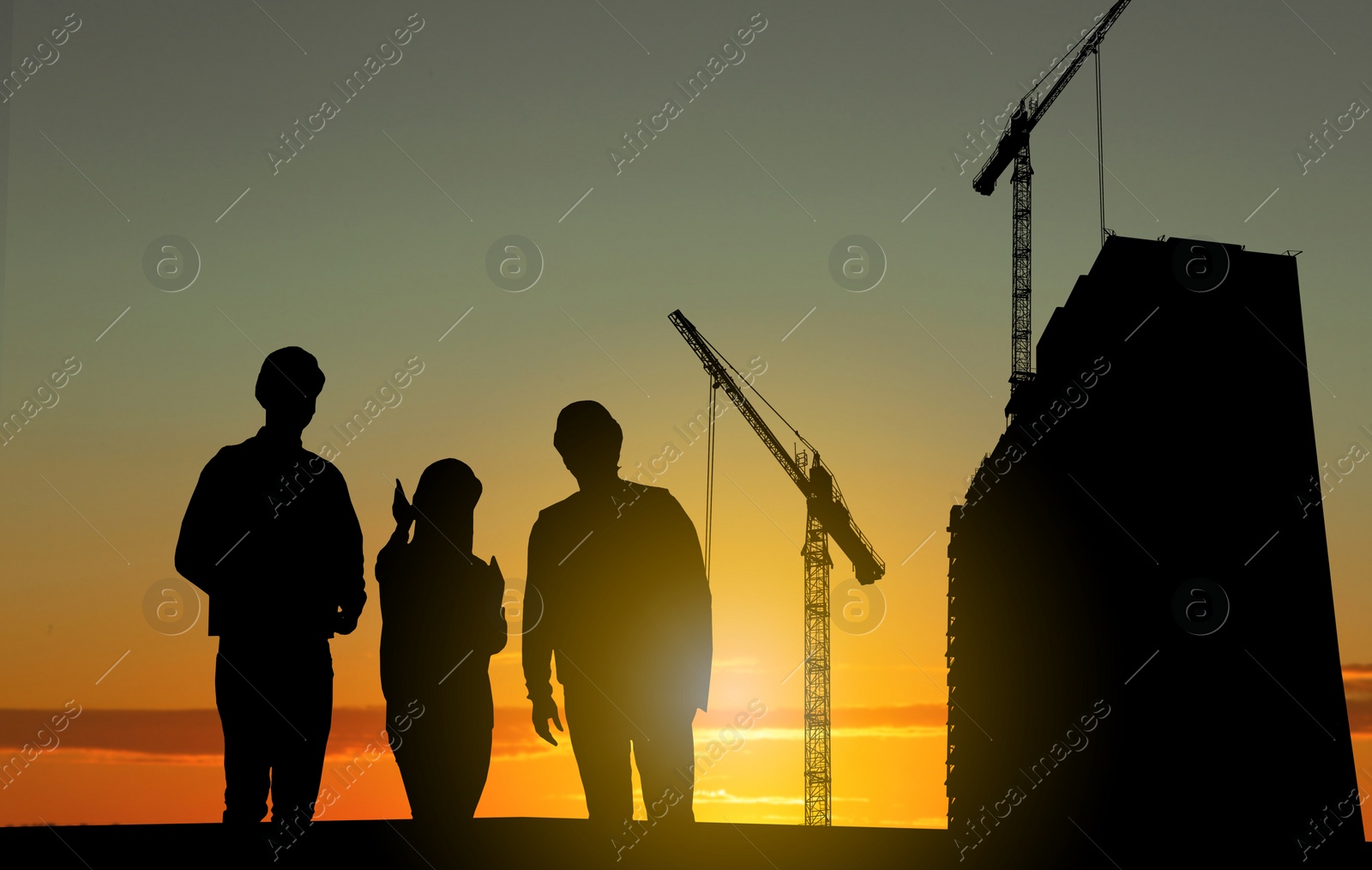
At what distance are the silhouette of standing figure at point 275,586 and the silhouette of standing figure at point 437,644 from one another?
103cm

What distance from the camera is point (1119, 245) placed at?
23.3 m

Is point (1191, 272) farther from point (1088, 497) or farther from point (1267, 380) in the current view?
point (1088, 497)

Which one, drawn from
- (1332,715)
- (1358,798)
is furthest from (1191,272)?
(1358,798)

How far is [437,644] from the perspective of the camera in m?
6.38

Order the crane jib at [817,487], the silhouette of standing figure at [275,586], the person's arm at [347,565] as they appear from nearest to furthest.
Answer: the silhouette of standing figure at [275,586]
the person's arm at [347,565]
the crane jib at [817,487]

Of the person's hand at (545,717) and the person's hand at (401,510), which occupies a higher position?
the person's hand at (401,510)

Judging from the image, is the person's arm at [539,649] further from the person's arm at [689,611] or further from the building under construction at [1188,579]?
the building under construction at [1188,579]

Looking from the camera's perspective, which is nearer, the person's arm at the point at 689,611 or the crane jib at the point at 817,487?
the person's arm at the point at 689,611

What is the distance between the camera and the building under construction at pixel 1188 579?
20.6 meters

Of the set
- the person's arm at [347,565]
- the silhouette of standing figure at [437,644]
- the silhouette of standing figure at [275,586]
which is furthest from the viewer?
the silhouette of standing figure at [437,644]

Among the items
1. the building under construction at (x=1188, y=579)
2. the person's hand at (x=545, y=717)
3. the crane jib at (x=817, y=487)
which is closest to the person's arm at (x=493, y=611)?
the person's hand at (x=545, y=717)

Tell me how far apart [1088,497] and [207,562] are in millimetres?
19692

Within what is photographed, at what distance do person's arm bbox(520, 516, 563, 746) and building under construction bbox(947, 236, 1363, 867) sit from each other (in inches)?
615

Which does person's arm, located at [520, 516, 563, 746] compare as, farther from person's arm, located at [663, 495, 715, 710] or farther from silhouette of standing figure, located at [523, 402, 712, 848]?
person's arm, located at [663, 495, 715, 710]
